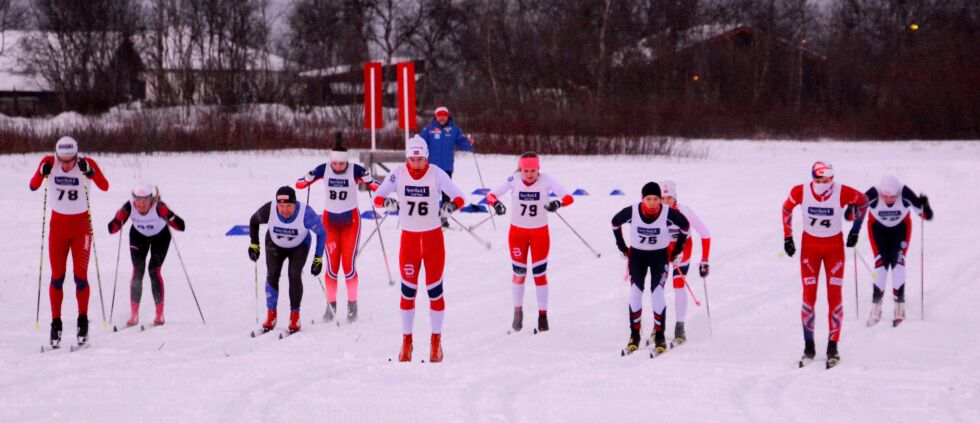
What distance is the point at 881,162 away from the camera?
2228 cm

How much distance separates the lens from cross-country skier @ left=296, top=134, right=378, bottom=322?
9219 mm

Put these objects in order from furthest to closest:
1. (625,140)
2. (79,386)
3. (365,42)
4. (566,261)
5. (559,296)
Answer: (365,42), (625,140), (566,261), (559,296), (79,386)

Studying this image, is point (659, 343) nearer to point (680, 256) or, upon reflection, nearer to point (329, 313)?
point (680, 256)

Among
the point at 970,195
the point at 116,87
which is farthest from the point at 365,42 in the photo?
the point at 970,195

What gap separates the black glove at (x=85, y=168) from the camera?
8289 millimetres

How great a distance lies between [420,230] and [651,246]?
2009 mm

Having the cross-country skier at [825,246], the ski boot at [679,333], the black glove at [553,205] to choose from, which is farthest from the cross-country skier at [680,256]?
the black glove at [553,205]

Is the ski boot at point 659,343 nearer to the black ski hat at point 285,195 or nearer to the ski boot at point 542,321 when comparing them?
the ski boot at point 542,321

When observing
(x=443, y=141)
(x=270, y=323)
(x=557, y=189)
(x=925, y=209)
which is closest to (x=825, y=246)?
(x=925, y=209)

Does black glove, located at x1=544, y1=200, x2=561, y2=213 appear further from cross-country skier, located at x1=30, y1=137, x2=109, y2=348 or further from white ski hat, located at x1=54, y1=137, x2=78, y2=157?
white ski hat, located at x1=54, y1=137, x2=78, y2=157

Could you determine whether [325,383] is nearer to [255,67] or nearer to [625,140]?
[625,140]

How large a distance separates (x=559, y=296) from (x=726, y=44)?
34.7m

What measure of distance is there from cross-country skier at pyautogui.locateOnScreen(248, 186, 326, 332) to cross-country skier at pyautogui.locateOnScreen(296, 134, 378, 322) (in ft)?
1.54

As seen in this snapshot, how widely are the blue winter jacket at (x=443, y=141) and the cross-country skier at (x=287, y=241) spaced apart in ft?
22.7
